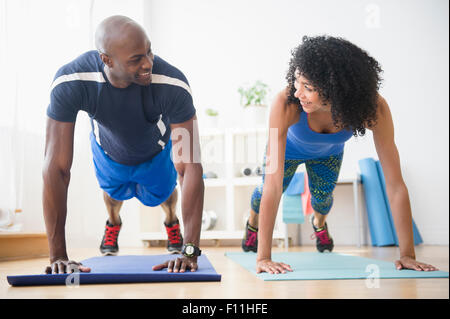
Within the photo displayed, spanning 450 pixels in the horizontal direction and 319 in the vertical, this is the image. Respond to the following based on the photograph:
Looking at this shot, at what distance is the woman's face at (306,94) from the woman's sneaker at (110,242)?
137cm

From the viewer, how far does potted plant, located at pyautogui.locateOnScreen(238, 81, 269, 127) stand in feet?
12.0

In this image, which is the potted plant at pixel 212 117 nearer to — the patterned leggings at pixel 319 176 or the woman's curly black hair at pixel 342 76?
the patterned leggings at pixel 319 176

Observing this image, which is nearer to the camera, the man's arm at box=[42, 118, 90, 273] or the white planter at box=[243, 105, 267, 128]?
the man's arm at box=[42, 118, 90, 273]

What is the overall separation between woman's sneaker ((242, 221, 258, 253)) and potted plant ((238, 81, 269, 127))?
1342 millimetres

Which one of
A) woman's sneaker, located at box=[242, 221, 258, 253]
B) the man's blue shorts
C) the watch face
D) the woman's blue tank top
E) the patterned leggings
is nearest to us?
the watch face

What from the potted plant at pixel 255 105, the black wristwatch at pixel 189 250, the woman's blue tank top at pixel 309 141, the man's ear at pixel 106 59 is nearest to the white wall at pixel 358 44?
the potted plant at pixel 255 105

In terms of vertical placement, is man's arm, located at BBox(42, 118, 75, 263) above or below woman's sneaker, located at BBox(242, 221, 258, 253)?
above

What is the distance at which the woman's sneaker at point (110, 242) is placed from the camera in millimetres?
2293

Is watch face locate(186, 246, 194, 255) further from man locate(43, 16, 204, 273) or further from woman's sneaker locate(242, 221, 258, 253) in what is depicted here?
woman's sneaker locate(242, 221, 258, 253)

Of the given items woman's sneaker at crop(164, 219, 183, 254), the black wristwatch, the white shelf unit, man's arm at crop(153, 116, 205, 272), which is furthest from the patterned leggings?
the white shelf unit

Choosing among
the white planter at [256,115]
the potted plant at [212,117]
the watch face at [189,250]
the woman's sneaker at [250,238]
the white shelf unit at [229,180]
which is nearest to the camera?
the watch face at [189,250]
